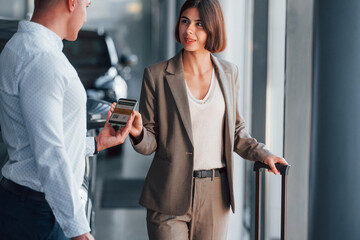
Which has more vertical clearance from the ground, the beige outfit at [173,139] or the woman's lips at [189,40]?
the woman's lips at [189,40]

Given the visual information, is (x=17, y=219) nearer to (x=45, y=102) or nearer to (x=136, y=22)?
(x=45, y=102)

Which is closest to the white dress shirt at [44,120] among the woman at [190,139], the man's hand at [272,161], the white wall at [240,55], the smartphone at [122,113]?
the smartphone at [122,113]

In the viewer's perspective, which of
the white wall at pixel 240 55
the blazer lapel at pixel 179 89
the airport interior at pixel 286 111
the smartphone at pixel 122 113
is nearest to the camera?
the smartphone at pixel 122 113

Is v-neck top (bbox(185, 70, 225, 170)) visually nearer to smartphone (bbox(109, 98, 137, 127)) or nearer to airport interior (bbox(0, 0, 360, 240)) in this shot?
smartphone (bbox(109, 98, 137, 127))

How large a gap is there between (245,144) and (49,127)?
1079mm

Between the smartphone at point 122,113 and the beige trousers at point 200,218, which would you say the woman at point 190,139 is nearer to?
the beige trousers at point 200,218

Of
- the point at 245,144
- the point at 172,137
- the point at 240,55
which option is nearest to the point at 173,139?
the point at 172,137

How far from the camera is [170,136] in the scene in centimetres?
207

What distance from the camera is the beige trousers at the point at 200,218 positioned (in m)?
2.05

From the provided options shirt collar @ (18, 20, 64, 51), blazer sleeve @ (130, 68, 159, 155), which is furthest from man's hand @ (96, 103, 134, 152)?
shirt collar @ (18, 20, 64, 51)

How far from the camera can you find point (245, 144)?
221 centimetres

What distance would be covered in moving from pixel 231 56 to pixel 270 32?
1.03 feet

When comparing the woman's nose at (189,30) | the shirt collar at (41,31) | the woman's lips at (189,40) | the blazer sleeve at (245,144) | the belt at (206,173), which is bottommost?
the belt at (206,173)

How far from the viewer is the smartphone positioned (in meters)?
1.87
